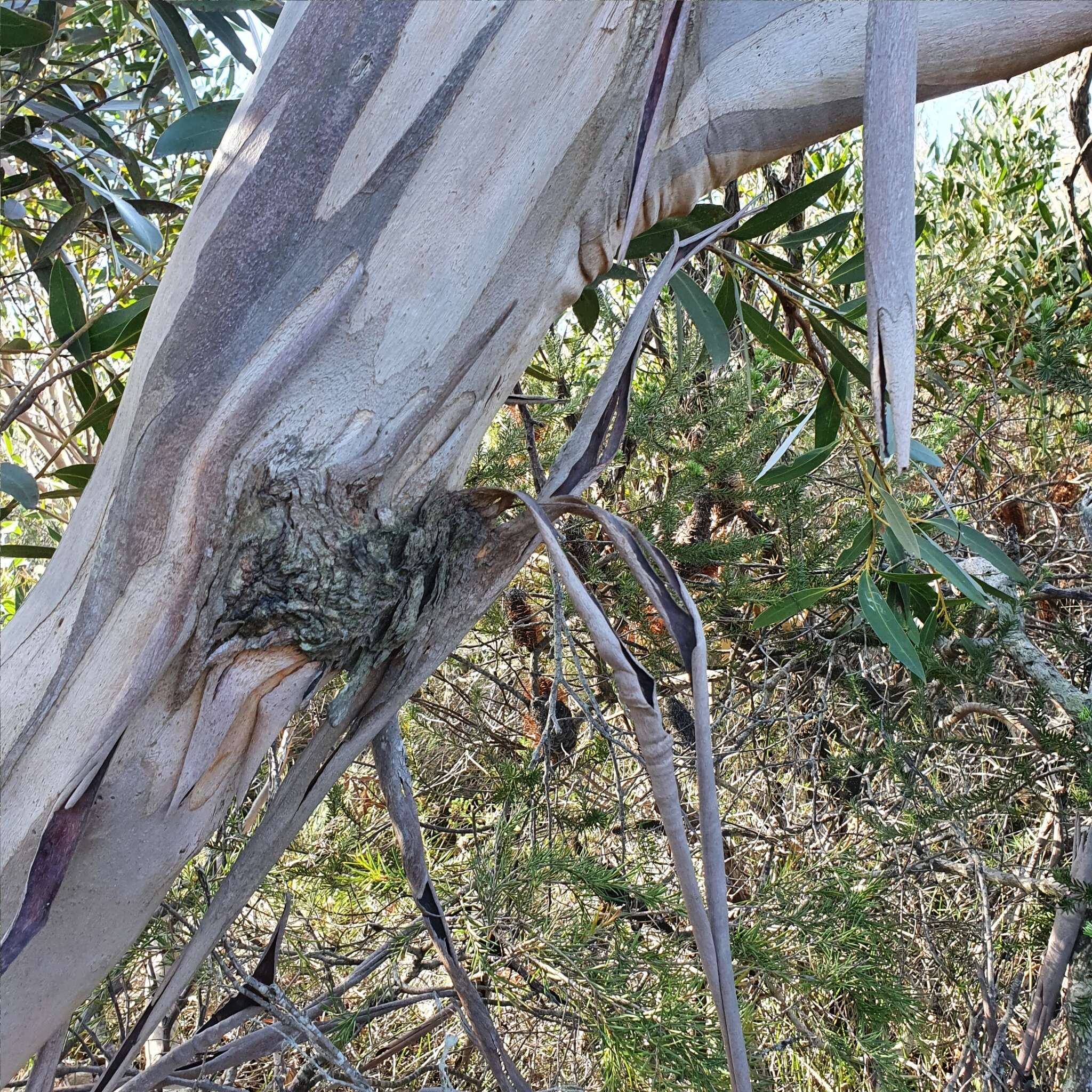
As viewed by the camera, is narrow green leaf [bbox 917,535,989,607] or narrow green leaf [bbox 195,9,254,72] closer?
narrow green leaf [bbox 917,535,989,607]

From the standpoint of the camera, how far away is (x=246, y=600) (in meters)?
0.43

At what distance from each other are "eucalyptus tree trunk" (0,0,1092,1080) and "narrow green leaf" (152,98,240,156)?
0.80 feet

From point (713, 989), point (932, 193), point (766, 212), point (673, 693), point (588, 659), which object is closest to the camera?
point (713, 989)

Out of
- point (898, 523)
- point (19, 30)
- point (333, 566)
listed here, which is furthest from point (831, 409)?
point (19, 30)

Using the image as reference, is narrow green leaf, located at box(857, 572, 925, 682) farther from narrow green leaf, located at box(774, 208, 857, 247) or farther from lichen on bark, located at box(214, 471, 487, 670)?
lichen on bark, located at box(214, 471, 487, 670)

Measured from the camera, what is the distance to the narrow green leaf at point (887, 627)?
0.84 metres

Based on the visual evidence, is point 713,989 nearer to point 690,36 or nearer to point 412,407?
point 412,407

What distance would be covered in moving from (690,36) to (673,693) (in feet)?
3.22

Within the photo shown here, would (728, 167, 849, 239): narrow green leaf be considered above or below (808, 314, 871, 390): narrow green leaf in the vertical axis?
above

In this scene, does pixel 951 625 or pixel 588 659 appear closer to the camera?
pixel 951 625

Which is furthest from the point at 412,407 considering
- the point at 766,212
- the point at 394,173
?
the point at 766,212

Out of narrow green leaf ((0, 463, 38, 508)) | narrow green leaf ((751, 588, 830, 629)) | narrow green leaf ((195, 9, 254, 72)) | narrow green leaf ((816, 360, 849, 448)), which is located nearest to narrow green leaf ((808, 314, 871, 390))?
narrow green leaf ((816, 360, 849, 448))

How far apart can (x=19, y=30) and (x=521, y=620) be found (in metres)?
0.96

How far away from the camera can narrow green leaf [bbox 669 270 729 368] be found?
0.77 m
